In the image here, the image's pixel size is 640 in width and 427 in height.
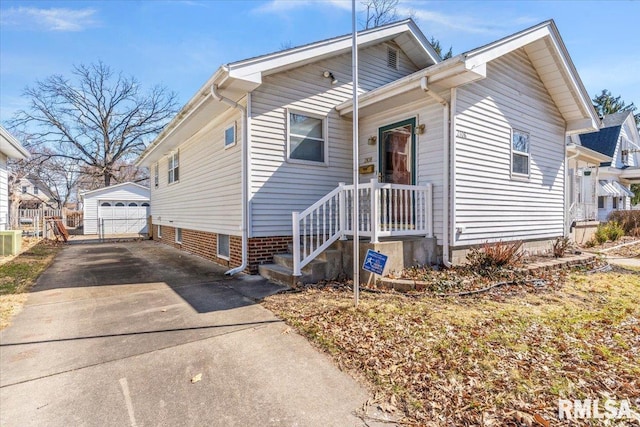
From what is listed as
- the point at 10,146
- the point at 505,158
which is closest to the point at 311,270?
the point at 505,158

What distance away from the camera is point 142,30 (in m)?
10.4

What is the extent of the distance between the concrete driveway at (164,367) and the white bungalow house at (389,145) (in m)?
2.02

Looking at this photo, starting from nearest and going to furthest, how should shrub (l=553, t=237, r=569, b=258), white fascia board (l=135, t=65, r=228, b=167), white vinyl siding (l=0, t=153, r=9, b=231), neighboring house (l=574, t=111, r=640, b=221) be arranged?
white fascia board (l=135, t=65, r=228, b=167), shrub (l=553, t=237, r=569, b=258), white vinyl siding (l=0, t=153, r=9, b=231), neighboring house (l=574, t=111, r=640, b=221)

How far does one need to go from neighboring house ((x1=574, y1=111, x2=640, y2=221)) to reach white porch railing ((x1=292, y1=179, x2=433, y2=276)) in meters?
17.8

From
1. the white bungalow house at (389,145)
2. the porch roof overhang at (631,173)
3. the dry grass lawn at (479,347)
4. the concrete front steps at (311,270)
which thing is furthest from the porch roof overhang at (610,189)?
the concrete front steps at (311,270)

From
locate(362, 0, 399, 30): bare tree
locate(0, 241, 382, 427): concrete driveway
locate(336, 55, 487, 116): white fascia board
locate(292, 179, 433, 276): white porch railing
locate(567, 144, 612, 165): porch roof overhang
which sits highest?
locate(362, 0, 399, 30): bare tree

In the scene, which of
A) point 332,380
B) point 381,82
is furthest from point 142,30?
point 332,380

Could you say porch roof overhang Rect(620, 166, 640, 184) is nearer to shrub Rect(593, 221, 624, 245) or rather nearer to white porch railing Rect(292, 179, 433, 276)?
shrub Rect(593, 221, 624, 245)

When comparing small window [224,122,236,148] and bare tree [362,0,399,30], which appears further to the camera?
bare tree [362,0,399,30]

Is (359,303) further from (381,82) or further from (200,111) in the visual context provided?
(381,82)

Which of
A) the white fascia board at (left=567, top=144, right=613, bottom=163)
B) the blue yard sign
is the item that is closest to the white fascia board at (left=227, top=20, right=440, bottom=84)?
the blue yard sign

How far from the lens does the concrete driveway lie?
2441 millimetres

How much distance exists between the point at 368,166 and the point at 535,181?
444cm

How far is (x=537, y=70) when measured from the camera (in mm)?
8289
